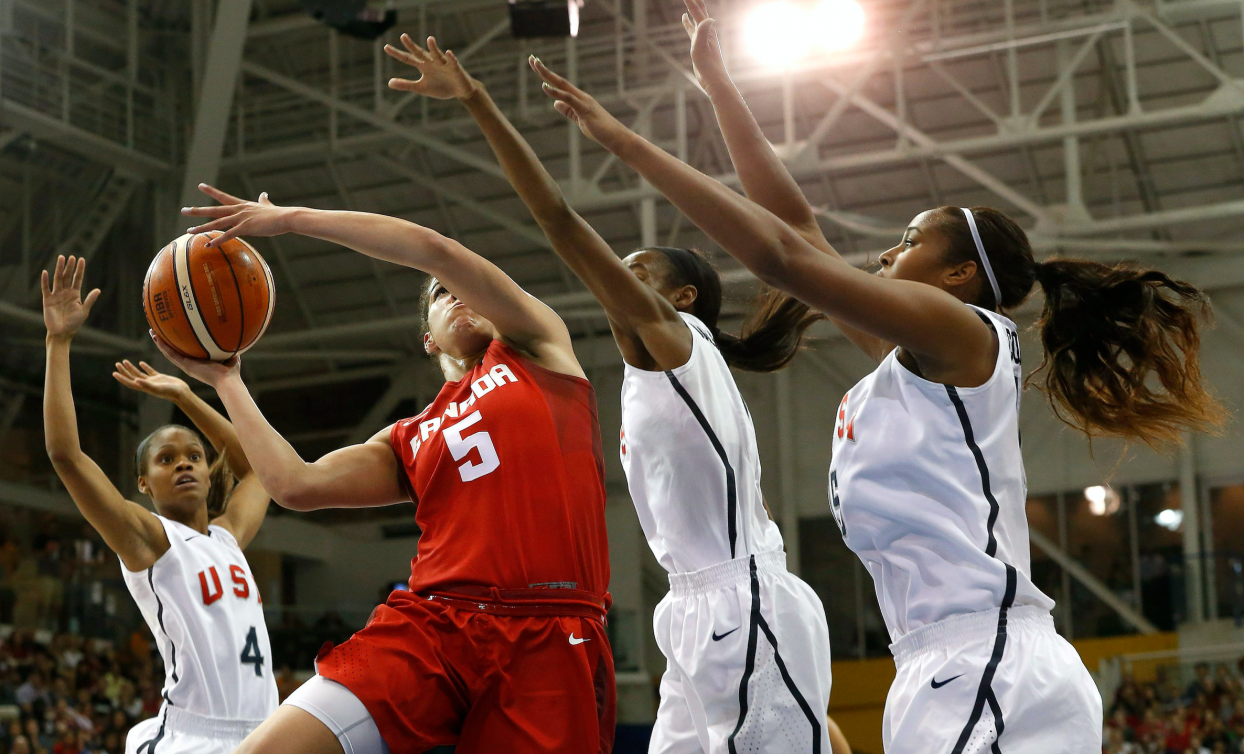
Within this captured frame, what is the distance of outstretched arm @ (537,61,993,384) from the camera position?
2.53 meters

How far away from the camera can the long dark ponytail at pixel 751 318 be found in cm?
418

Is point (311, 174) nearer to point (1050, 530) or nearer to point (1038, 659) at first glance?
point (1050, 530)

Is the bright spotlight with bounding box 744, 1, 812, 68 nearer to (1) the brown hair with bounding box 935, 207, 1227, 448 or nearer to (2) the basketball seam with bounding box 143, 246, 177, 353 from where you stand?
(2) the basketball seam with bounding box 143, 246, 177, 353

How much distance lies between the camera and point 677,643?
374cm

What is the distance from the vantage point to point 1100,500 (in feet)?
63.0

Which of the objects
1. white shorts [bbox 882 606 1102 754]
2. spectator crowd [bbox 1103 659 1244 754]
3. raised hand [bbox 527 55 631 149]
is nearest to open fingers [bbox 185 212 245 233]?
raised hand [bbox 527 55 631 149]

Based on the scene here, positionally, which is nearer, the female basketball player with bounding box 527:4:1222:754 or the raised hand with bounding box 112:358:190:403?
the female basketball player with bounding box 527:4:1222:754

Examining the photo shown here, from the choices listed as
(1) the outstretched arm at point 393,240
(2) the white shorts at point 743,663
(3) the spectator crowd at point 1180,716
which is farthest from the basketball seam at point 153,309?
(3) the spectator crowd at point 1180,716

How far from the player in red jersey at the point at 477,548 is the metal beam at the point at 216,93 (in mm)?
10748

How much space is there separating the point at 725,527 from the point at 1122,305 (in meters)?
1.26

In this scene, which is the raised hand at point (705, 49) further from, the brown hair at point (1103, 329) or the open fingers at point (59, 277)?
the open fingers at point (59, 277)

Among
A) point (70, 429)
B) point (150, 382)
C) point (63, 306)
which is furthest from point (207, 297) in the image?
point (70, 429)

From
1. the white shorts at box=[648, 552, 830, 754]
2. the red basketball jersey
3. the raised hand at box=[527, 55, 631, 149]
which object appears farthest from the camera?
the white shorts at box=[648, 552, 830, 754]

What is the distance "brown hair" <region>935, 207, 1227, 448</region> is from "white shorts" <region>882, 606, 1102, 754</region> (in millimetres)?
628
